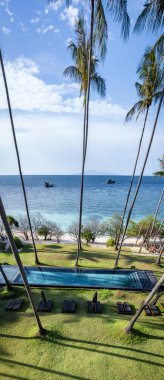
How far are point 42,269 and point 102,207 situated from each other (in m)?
38.7

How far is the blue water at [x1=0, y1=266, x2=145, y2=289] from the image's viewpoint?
11.7 m

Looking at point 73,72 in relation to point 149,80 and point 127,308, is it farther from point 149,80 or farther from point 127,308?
point 127,308

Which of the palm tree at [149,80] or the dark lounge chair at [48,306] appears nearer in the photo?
the dark lounge chair at [48,306]

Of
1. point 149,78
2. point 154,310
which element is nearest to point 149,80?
point 149,78

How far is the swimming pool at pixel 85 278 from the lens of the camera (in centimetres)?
1157

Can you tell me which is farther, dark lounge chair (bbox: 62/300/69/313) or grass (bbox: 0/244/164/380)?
dark lounge chair (bbox: 62/300/69/313)

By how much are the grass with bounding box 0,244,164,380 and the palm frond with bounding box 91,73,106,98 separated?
1171 cm

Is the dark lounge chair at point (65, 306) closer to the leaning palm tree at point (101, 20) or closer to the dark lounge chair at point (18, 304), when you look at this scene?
the dark lounge chair at point (18, 304)

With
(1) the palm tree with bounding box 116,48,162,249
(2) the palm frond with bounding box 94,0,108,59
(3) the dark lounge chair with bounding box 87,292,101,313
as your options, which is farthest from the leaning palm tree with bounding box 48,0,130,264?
(3) the dark lounge chair with bounding box 87,292,101,313

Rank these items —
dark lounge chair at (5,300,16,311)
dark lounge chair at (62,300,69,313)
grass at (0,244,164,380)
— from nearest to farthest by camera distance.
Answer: grass at (0,244,164,380)
dark lounge chair at (62,300,69,313)
dark lounge chair at (5,300,16,311)

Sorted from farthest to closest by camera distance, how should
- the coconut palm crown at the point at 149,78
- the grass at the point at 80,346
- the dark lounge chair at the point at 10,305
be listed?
the coconut palm crown at the point at 149,78
the dark lounge chair at the point at 10,305
the grass at the point at 80,346

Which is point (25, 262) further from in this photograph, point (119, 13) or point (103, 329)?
point (119, 13)

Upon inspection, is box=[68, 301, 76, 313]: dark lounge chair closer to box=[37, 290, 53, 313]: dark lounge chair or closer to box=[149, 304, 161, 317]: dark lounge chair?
box=[37, 290, 53, 313]: dark lounge chair

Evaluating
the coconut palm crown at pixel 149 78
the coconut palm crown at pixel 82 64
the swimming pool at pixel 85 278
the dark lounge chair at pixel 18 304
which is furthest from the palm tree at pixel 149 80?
the dark lounge chair at pixel 18 304
